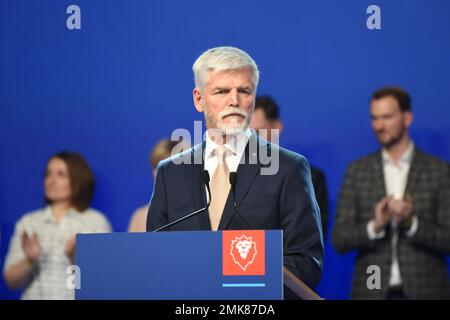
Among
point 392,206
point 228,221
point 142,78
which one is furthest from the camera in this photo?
point 142,78

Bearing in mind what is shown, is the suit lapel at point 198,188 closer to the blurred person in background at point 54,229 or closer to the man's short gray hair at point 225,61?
the man's short gray hair at point 225,61

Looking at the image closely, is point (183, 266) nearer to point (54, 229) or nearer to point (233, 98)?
point (233, 98)

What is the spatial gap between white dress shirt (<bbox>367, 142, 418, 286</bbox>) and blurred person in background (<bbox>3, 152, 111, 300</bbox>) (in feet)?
5.07

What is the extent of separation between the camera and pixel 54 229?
4633 mm

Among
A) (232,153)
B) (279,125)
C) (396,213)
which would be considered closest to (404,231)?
(396,213)

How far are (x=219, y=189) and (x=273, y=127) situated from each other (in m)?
1.47

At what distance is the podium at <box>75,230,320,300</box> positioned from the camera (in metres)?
2.19

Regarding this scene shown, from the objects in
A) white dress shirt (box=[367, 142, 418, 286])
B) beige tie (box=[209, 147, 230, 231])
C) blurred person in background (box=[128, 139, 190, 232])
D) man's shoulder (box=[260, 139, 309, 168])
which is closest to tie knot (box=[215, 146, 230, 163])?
beige tie (box=[209, 147, 230, 231])

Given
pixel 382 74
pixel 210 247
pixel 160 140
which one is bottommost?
pixel 210 247

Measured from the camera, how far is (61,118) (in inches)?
185
